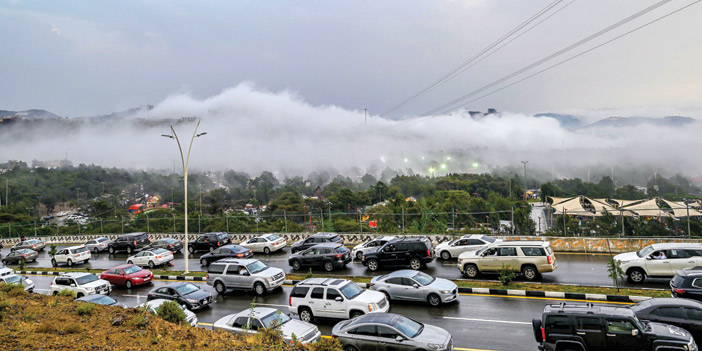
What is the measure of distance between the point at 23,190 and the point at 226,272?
129m

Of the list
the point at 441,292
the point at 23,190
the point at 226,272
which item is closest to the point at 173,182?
the point at 23,190

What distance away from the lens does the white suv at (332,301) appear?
13805mm

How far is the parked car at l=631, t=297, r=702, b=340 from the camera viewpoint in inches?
408

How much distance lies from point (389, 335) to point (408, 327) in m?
0.59

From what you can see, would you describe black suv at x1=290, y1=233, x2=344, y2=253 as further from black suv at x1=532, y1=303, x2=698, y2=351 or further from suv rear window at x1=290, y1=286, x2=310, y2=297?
black suv at x1=532, y1=303, x2=698, y2=351

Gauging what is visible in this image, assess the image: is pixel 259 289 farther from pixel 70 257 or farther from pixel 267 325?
pixel 70 257

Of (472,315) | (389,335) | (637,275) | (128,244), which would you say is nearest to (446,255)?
(637,275)

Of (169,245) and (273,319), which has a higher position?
(273,319)

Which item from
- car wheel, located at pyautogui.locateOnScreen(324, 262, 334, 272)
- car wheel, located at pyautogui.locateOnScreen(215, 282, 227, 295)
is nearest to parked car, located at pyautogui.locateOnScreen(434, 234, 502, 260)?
car wheel, located at pyautogui.locateOnScreen(324, 262, 334, 272)

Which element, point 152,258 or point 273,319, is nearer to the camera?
point 273,319

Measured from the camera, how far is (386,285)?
52.9 feet

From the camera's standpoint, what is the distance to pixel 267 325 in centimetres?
1186

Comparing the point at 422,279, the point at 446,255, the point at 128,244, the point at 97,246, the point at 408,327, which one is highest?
the point at 408,327

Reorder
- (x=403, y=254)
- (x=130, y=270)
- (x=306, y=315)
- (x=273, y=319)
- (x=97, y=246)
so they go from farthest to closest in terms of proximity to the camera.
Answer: (x=97, y=246), (x=130, y=270), (x=403, y=254), (x=306, y=315), (x=273, y=319)
